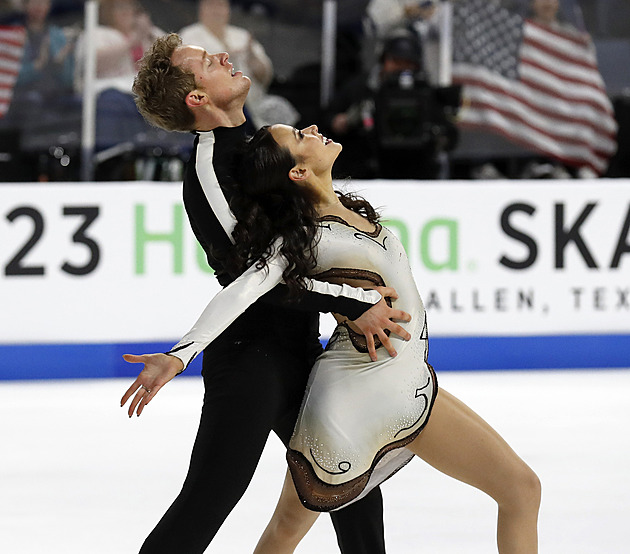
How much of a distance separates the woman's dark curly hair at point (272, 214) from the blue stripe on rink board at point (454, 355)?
337cm

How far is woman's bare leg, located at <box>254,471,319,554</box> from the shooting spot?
220 cm

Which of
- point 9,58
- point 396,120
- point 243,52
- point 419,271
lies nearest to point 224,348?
point 419,271

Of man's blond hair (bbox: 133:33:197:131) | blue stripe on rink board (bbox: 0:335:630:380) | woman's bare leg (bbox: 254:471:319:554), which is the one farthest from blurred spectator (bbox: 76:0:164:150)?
woman's bare leg (bbox: 254:471:319:554)

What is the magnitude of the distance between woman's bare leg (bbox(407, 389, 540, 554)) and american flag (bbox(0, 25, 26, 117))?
5304 mm

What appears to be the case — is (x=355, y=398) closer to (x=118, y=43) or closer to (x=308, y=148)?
(x=308, y=148)

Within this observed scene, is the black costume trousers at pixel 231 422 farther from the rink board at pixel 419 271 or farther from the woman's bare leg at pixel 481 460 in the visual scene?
the rink board at pixel 419 271

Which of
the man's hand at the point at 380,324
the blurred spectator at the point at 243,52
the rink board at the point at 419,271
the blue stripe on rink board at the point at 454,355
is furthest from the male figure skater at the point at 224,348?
the blurred spectator at the point at 243,52

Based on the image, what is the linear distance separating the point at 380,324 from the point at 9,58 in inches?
213

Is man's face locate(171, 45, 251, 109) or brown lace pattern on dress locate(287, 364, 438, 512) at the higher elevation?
man's face locate(171, 45, 251, 109)

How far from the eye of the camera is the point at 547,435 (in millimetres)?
4145

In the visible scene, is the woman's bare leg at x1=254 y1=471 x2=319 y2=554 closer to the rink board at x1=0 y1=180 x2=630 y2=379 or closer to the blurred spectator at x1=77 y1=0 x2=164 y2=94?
the rink board at x1=0 y1=180 x2=630 y2=379

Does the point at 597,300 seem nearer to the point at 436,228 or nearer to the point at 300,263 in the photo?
the point at 436,228

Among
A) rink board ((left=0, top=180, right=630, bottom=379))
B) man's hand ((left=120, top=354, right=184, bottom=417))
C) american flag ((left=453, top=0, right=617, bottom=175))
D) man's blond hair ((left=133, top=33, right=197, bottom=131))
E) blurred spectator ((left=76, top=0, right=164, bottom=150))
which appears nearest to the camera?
man's hand ((left=120, top=354, right=184, bottom=417))

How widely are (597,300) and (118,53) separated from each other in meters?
3.04
